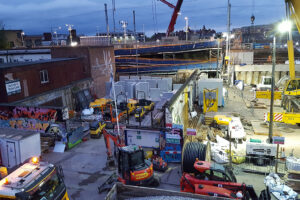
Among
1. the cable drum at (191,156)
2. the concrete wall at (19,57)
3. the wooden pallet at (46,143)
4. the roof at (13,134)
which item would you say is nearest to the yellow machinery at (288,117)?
the cable drum at (191,156)

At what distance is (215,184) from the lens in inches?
371

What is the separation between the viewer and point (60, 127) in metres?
16.0

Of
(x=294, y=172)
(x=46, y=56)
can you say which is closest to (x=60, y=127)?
(x=294, y=172)

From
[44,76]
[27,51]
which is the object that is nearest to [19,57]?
[27,51]

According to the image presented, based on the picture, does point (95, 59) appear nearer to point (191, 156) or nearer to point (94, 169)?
point (94, 169)

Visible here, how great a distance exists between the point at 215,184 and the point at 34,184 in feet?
21.3

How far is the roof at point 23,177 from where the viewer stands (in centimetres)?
711

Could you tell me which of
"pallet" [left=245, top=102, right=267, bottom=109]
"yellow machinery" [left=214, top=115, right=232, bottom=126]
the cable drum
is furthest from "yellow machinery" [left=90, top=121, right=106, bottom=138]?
"pallet" [left=245, top=102, right=267, bottom=109]

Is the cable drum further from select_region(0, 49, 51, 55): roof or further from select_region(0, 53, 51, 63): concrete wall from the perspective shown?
select_region(0, 53, 51, 63): concrete wall

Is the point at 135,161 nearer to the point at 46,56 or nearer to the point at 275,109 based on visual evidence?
the point at 275,109

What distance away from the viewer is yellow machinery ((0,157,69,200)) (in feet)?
23.2

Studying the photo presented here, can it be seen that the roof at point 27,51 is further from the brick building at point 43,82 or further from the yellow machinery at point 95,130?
the yellow machinery at point 95,130

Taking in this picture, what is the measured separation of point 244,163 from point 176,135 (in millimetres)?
4129

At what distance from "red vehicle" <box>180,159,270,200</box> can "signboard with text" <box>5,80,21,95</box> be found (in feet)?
50.3
